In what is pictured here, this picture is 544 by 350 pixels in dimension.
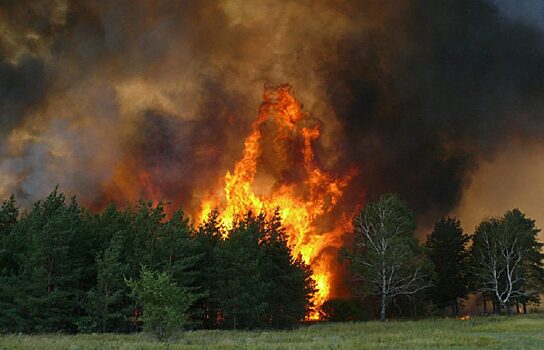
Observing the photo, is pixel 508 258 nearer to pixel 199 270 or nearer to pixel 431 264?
pixel 431 264

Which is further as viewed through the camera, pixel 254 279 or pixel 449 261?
pixel 449 261

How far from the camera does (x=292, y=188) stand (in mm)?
89688

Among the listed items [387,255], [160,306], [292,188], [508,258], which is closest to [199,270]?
[160,306]

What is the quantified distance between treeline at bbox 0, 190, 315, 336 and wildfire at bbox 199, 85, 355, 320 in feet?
53.7

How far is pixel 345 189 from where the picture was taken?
95250 millimetres

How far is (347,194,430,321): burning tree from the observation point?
216 ft

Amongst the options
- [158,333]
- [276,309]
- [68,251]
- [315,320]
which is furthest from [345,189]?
[158,333]

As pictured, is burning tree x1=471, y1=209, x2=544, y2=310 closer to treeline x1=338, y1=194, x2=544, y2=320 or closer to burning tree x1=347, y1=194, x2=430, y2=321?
treeline x1=338, y1=194, x2=544, y2=320

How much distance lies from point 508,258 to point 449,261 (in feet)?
44.7

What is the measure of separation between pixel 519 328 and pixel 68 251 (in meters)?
50.1

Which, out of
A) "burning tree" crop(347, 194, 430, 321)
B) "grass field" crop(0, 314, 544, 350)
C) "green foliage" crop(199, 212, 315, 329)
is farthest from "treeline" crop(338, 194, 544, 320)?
"grass field" crop(0, 314, 544, 350)

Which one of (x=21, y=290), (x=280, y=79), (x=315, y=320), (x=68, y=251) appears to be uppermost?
(x=280, y=79)

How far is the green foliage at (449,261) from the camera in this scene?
8269cm

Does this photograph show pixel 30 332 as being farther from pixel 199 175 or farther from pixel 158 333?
pixel 199 175
